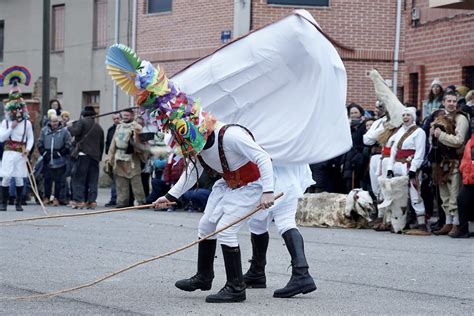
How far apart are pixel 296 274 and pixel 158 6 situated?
22.0 metres

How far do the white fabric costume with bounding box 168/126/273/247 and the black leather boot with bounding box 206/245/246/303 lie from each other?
0.26ft

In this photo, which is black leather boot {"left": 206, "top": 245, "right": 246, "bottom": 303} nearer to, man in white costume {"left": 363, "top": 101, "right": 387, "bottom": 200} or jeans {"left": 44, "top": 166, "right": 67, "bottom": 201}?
man in white costume {"left": 363, "top": 101, "right": 387, "bottom": 200}

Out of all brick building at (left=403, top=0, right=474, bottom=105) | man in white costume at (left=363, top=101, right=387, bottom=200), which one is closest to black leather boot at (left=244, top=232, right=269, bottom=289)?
man in white costume at (left=363, top=101, right=387, bottom=200)

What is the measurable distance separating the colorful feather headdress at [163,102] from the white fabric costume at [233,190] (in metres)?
0.19

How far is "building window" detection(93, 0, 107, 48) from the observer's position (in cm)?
3372

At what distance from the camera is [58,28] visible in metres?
35.9

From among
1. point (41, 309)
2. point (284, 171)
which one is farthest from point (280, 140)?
point (41, 309)

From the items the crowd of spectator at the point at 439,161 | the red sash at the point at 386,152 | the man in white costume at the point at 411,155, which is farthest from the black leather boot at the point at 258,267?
the red sash at the point at 386,152

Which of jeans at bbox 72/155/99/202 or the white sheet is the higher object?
the white sheet

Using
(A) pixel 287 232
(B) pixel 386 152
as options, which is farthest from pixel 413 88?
(A) pixel 287 232

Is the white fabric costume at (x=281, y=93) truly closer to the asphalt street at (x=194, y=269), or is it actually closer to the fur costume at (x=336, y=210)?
the asphalt street at (x=194, y=269)

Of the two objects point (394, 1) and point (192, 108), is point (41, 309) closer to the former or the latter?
point (192, 108)

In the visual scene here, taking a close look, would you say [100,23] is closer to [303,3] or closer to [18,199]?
[303,3]

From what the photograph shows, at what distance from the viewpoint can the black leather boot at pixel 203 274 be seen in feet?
30.8
